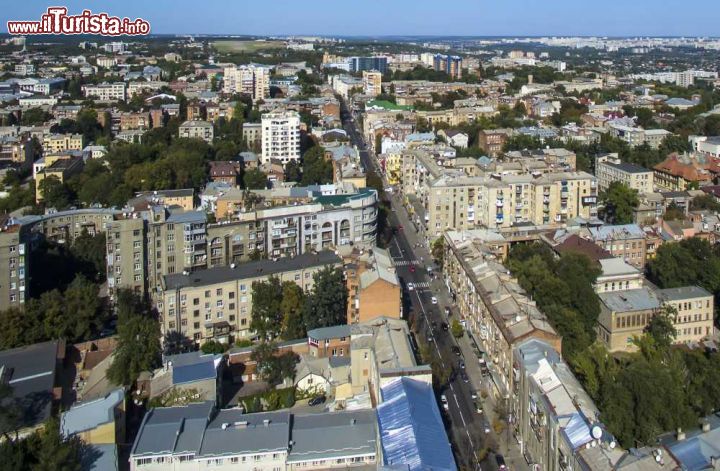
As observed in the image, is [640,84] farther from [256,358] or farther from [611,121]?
[256,358]

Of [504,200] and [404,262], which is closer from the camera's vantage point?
[404,262]

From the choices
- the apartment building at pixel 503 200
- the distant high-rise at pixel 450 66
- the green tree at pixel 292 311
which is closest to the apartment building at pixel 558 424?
the green tree at pixel 292 311

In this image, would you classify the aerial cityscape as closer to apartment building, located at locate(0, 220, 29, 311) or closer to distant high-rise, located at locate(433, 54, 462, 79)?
apartment building, located at locate(0, 220, 29, 311)

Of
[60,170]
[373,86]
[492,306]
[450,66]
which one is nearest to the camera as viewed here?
[492,306]

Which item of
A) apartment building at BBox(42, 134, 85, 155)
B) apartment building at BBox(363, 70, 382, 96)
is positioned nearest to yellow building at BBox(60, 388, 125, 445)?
apartment building at BBox(42, 134, 85, 155)

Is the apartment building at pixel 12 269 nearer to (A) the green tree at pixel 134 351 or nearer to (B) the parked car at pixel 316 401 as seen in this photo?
(A) the green tree at pixel 134 351

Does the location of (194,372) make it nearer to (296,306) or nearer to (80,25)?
(296,306)

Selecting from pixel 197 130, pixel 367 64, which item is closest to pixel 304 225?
pixel 197 130
